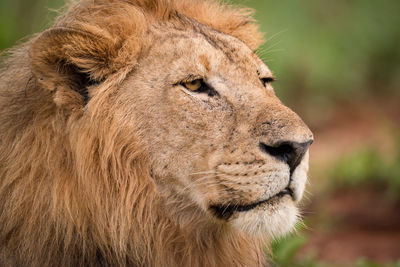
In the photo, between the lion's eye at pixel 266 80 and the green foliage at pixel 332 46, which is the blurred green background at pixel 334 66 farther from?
the lion's eye at pixel 266 80

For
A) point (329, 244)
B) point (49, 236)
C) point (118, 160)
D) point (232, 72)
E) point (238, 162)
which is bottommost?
point (329, 244)

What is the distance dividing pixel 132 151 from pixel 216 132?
45 centimetres

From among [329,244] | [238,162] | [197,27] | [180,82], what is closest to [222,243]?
[238,162]

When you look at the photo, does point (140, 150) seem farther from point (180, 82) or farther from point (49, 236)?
point (49, 236)

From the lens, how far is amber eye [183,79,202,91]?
361 cm

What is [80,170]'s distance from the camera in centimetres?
349

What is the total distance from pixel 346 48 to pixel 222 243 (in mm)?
7767

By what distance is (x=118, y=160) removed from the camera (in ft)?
11.6

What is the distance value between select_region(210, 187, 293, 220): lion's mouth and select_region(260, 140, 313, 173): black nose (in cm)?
12

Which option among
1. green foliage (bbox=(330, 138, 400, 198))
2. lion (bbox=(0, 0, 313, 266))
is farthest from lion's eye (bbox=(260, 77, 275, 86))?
green foliage (bbox=(330, 138, 400, 198))

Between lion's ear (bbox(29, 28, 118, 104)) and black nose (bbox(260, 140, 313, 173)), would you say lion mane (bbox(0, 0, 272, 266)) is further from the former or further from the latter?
black nose (bbox(260, 140, 313, 173))

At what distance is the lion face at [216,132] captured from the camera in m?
3.33

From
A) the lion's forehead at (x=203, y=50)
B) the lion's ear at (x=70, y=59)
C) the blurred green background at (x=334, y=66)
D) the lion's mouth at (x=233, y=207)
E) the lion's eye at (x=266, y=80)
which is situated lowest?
the blurred green background at (x=334, y=66)

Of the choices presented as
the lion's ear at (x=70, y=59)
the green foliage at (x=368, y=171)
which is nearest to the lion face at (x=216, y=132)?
the lion's ear at (x=70, y=59)
